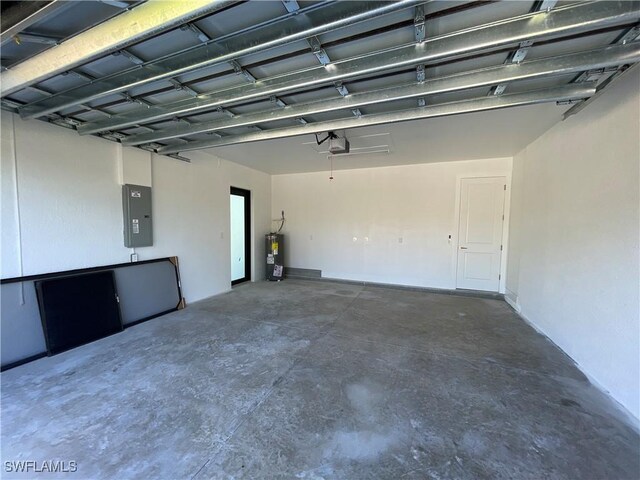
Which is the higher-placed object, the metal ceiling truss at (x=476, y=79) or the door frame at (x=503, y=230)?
the metal ceiling truss at (x=476, y=79)

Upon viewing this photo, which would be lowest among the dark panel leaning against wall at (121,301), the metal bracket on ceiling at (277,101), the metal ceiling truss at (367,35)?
the dark panel leaning against wall at (121,301)

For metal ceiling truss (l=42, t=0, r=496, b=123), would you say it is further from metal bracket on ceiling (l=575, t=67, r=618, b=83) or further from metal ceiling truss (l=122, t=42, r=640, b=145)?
metal bracket on ceiling (l=575, t=67, r=618, b=83)

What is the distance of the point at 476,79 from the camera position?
6.26 feet

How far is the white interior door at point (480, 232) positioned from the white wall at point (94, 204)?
15.9ft

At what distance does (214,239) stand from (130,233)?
63.0 inches

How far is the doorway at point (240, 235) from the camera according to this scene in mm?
5840

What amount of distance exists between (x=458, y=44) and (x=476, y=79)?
1.64 ft

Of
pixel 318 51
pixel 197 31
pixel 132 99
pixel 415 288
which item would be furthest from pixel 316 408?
pixel 415 288

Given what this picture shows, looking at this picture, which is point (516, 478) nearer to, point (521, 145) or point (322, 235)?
point (521, 145)

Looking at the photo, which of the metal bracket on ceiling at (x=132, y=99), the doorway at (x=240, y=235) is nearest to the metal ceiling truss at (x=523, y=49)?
the metal bracket on ceiling at (x=132, y=99)

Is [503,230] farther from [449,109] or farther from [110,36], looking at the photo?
[110,36]

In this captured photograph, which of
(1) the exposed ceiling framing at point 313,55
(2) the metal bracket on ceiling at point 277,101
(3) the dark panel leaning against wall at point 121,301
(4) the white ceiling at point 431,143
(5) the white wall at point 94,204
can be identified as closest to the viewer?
(1) the exposed ceiling framing at point 313,55

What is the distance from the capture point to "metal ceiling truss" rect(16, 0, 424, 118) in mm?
1323

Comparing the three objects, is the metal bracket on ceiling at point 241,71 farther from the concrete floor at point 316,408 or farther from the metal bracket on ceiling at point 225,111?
the concrete floor at point 316,408
